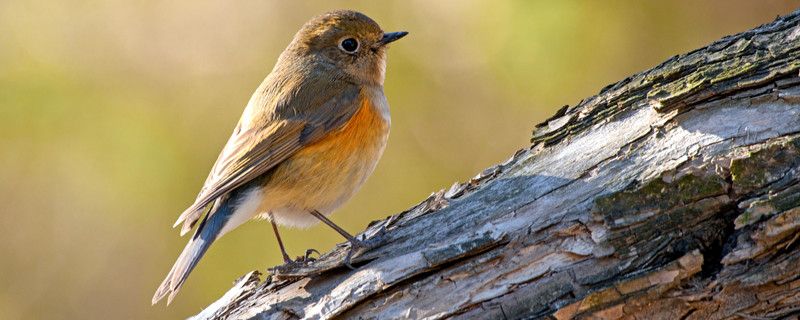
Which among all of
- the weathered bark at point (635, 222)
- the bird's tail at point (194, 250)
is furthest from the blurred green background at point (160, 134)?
the weathered bark at point (635, 222)

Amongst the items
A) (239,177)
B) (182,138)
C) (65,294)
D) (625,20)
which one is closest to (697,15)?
(625,20)

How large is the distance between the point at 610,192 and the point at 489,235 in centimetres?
45

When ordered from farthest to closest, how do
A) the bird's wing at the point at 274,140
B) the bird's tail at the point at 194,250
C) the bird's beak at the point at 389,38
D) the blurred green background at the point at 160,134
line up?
the blurred green background at the point at 160,134 → the bird's beak at the point at 389,38 → the bird's wing at the point at 274,140 → the bird's tail at the point at 194,250

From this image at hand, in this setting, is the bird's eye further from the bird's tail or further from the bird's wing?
the bird's tail

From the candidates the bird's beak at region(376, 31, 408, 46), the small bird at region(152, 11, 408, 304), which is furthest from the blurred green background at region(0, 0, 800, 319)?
the small bird at region(152, 11, 408, 304)

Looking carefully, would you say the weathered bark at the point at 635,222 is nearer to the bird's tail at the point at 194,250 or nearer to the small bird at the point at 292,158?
the bird's tail at the point at 194,250

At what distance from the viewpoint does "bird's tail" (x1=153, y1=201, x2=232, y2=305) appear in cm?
289

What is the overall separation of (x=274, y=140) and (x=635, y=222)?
1850 mm

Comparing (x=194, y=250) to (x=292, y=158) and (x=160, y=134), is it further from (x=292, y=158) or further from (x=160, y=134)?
(x=160, y=134)

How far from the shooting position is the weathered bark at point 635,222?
2.00m

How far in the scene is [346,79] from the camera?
3771mm

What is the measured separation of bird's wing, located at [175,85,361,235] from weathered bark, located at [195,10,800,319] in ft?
2.22

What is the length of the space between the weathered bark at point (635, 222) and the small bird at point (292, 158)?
58 cm

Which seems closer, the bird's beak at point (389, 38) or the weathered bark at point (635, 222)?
the weathered bark at point (635, 222)
